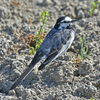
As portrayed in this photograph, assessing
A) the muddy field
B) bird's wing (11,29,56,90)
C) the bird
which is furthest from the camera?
the bird

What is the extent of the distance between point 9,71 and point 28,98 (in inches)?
38.8

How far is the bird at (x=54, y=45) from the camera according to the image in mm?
4785

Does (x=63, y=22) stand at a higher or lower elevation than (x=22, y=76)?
higher

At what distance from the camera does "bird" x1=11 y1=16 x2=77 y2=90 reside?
479cm

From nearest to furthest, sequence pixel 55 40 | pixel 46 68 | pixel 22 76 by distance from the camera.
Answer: pixel 22 76
pixel 46 68
pixel 55 40

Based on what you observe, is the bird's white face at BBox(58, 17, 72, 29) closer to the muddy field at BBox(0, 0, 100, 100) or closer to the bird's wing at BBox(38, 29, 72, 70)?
the bird's wing at BBox(38, 29, 72, 70)

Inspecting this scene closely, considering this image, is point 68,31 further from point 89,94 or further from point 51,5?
point 51,5

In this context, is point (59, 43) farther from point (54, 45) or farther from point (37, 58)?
point (37, 58)

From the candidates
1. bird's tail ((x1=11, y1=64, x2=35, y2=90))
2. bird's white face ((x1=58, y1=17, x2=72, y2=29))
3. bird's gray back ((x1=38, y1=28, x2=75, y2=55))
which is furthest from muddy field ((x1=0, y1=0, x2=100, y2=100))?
bird's white face ((x1=58, y1=17, x2=72, y2=29))

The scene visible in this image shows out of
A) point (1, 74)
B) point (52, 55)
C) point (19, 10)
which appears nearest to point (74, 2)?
point (19, 10)

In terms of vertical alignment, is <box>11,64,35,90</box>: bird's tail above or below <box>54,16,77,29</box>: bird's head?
below

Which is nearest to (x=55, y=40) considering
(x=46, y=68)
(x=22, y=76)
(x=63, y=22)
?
(x=63, y=22)

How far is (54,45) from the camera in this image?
5.06 metres

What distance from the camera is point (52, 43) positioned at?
5.05 meters
